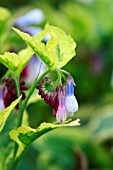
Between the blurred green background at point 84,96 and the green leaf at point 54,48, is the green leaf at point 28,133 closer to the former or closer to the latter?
the green leaf at point 54,48

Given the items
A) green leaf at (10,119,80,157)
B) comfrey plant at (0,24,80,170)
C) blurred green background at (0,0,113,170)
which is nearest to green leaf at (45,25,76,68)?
comfrey plant at (0,24,80,170)

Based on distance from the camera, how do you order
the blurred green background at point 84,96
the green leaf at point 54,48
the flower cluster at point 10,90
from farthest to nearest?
the blurred green background at point 84,96 → the flower cluster at point 10,90 → the green leaf at point 54,48

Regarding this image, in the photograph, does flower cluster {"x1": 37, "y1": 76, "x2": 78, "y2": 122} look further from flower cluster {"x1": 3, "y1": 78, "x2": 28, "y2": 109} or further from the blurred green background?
the blurred green background

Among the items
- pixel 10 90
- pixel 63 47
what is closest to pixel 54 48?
pixel 63 47

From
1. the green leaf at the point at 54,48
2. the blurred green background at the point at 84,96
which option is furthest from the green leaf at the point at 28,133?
the blurred green background at the point at 84,96

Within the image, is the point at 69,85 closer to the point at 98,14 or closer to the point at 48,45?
the point at 48,45

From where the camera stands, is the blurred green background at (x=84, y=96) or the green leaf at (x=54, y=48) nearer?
the green leaf at (x=54, y=48)

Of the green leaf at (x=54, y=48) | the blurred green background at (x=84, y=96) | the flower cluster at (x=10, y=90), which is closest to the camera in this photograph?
the green leaf at (x=54, y=48)
